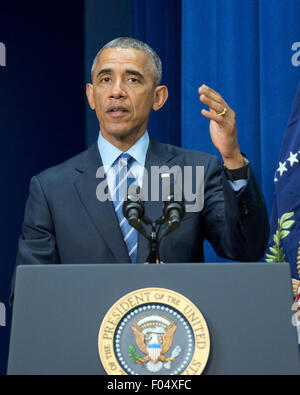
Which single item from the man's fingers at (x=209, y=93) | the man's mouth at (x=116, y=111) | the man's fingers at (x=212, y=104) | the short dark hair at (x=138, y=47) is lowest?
the man's fingers at (x=212, y=104)

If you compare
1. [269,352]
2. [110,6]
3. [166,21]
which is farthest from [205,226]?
[110,6]

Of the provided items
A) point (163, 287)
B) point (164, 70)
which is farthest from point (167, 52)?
point (163, 287)

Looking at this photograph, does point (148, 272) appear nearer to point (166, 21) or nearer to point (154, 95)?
point (154, 95)

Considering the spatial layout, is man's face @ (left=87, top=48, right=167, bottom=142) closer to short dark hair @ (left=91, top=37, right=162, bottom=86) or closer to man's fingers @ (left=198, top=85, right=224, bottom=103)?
short dark hair @ (left=91, top=37, right=162, bottom=86)

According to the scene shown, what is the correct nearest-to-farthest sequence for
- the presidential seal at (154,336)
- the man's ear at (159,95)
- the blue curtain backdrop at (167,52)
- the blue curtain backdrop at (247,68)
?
the presidential seal at (154,336)
the man's ear at (159,95)
the blue curtain backdrop at (247,68)
the blue curtain backdrop at (167,52)

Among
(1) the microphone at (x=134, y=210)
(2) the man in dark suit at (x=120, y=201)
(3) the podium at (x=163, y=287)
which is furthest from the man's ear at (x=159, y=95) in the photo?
(3) the podium at (x=163, y=287)

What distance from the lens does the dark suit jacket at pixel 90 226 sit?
1.91m

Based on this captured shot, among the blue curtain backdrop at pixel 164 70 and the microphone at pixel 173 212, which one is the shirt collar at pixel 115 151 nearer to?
the microphone at pixel 173 212

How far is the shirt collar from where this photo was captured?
2.08 metres

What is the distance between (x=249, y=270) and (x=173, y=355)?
0.23 m

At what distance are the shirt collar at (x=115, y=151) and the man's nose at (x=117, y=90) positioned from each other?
6.5 inches

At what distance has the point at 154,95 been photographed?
2.22m

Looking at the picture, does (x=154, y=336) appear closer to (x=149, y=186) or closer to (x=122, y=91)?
(x=149, y=186)

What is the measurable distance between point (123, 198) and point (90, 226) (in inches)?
5.8
